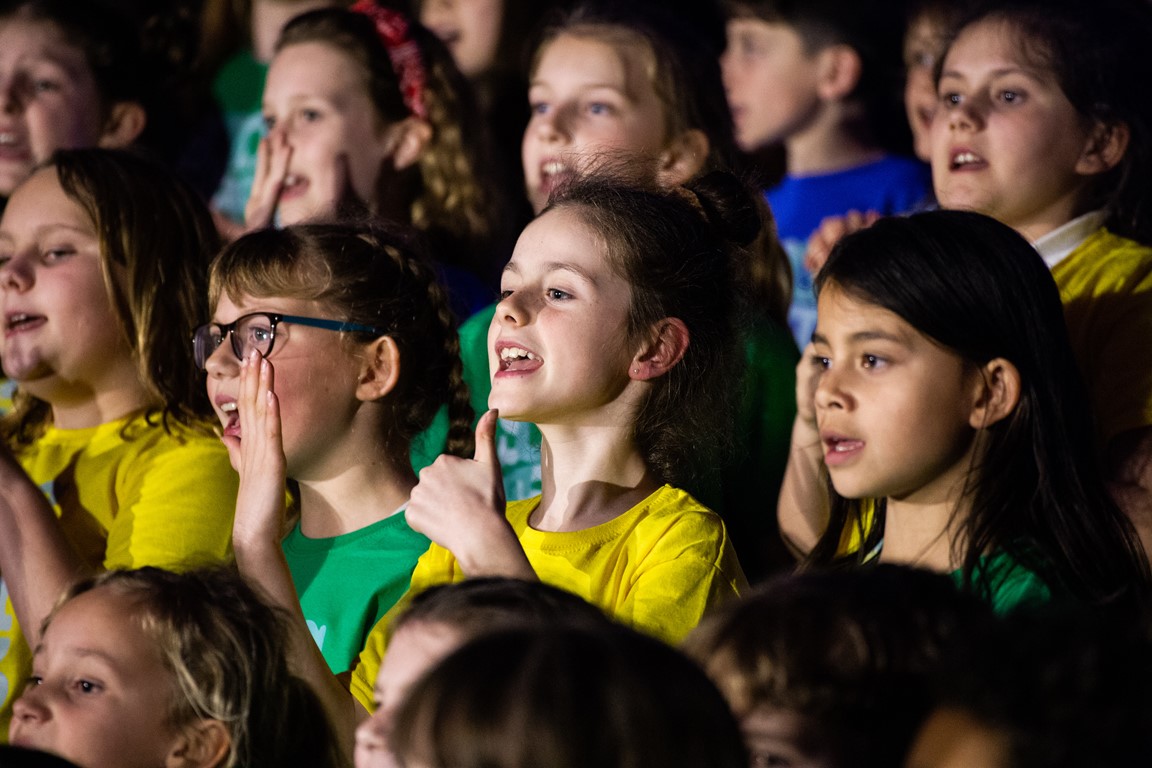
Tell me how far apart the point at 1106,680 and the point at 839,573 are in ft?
1.44

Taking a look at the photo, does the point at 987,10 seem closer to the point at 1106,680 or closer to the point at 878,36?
the point at 878,36

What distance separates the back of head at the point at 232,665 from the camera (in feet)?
7.33

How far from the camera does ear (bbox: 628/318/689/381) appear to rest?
2.64 m

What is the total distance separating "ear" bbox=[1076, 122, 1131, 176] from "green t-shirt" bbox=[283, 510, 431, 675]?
1483 millimetres

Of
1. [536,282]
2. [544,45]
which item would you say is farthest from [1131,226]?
[544,45]

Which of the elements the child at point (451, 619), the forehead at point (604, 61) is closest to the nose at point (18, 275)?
the forehead at point (604, 61)

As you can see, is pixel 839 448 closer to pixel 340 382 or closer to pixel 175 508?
pixel 340 382

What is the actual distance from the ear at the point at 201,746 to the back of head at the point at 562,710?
0.77 metres

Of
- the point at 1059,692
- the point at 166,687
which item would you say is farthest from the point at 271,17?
the point at 1059,692

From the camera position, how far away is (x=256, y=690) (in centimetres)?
227

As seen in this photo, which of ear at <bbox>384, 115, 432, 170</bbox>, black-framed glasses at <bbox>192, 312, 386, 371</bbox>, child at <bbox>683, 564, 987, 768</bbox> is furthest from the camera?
ear at <bbox>384, 115, 432, 170</bbox>

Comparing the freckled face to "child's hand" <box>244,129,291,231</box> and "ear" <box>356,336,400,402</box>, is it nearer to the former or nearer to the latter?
"child's hand" <box>244,129,291,231</box>

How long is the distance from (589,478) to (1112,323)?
3.35 ft

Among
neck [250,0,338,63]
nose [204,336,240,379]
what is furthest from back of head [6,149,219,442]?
neck [250,0,338,63]
